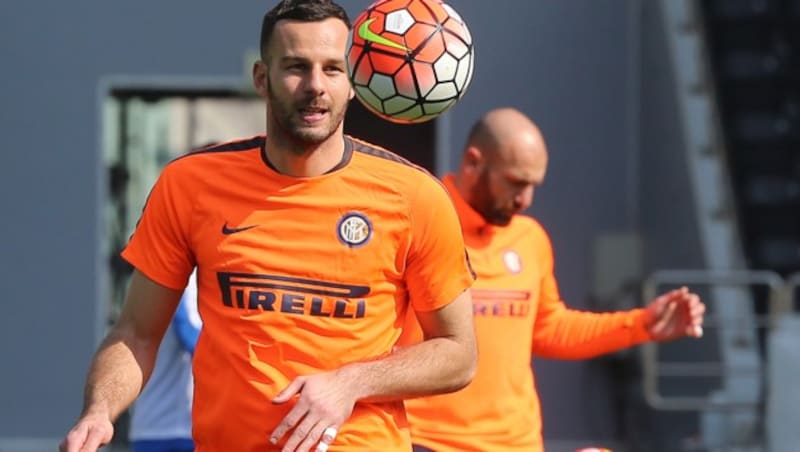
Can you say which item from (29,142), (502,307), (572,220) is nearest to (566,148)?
(572,220)

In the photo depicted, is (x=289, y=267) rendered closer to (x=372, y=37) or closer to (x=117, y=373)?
(x=117, y=373)

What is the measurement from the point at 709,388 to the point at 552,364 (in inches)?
49.3

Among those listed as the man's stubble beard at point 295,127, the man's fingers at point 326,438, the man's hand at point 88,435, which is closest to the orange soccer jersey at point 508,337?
the man's stubble beard at point 295,127

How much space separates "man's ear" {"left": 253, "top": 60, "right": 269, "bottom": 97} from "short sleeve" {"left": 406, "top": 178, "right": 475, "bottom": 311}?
19.3 inches

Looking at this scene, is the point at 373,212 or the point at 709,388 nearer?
the point at 373,212

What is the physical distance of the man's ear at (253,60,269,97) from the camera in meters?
4.47

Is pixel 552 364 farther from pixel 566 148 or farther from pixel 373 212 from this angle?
pixel 373 212

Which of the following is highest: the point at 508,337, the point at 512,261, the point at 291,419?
the point at 512,261

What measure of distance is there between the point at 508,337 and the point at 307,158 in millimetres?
1993

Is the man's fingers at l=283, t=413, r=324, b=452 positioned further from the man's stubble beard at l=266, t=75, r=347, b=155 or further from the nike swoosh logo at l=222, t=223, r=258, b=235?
the man's stubble beard at l=266, t=75, r=347, b=155

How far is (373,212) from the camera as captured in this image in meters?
4.43

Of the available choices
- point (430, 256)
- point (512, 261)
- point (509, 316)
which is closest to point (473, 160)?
point (512, 261)

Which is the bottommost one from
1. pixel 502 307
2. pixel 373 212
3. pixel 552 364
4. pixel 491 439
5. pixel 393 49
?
pixel 552 364

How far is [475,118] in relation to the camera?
12.3 m
